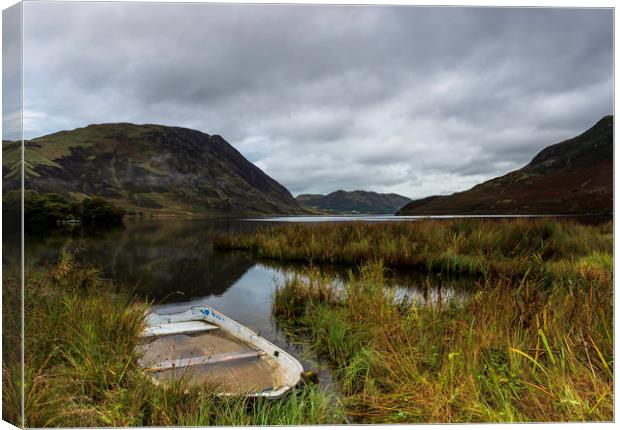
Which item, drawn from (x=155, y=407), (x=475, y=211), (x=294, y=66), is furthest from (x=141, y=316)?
(x=475, y=211)

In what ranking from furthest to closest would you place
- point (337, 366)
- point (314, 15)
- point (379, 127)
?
point (379, 127) → point (337, 366) → point (314, 15)

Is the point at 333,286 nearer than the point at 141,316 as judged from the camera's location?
No

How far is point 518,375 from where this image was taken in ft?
9.00

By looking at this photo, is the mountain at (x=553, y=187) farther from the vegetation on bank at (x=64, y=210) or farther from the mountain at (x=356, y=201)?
the vegetation on bank at (x=64, y=210)

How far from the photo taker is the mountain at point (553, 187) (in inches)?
148

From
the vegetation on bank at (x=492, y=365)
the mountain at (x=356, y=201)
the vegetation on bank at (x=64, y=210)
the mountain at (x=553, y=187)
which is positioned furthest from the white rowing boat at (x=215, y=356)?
the mountain at (x=553, y=187)

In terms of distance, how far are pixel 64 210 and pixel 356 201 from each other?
10.9 ft

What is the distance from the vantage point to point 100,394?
2.93 m

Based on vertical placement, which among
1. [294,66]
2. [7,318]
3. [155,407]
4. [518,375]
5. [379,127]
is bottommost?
[155,407]

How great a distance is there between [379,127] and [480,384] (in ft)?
9.02

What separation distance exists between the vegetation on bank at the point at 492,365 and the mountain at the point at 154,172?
2455 mm

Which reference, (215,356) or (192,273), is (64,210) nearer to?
(215,356)

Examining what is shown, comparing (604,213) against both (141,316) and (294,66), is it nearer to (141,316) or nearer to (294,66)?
(294,66)

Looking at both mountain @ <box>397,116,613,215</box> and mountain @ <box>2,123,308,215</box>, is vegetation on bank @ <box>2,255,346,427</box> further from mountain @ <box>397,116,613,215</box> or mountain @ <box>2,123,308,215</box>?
mountain @ <box>397,116,613,215</box>
